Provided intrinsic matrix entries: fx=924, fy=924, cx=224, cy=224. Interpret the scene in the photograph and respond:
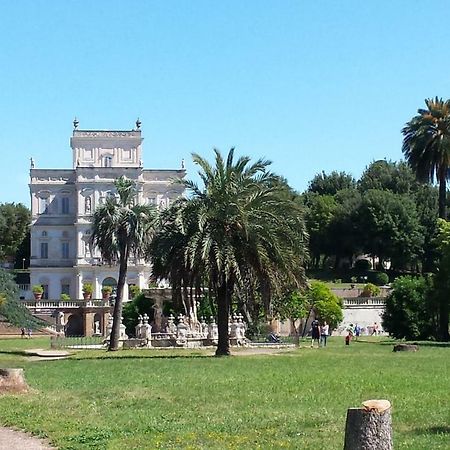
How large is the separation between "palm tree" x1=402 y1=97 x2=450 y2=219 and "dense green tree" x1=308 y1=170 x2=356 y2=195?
171ft

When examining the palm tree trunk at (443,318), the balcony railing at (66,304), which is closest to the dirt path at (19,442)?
the palm tree trunk at (443,318)

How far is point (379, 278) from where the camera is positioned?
85.3m

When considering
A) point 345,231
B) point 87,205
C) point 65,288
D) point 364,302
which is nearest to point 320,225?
point 345,231

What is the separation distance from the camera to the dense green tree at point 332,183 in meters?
109

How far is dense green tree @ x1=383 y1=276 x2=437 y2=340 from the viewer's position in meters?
50.0

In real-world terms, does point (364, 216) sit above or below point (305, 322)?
above

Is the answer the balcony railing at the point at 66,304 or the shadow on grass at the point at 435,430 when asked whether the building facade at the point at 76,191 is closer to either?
the balcony railing at the point at 66,304

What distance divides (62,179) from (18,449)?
84.1 metres

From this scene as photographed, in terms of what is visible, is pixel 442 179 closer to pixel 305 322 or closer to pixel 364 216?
pixel 305 322

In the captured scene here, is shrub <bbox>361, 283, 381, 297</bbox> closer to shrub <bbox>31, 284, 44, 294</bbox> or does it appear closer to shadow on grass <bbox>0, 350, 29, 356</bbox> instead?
shrub <bbox>31, 284, 44, 294</bbox>

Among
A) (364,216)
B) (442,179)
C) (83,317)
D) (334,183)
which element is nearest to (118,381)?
(442,179)

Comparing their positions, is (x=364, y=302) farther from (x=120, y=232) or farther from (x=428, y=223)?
(x=120, y=232)

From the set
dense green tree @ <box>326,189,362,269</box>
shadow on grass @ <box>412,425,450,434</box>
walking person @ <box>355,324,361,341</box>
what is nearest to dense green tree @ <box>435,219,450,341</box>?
walking person @ <box>355,324,361,341</box>

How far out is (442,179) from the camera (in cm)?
5581
